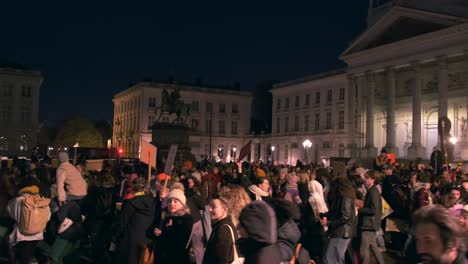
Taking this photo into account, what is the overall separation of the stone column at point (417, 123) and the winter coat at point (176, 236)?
1551 inches

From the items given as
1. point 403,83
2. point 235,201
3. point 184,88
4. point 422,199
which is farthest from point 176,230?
point 184,88

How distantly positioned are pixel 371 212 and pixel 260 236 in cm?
494

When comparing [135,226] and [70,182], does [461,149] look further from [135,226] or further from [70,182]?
[135,226]

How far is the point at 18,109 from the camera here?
72.5m

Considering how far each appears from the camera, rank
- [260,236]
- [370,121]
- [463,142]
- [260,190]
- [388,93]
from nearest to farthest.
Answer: [260,236]
[260,190]
[463,142]
[388,93]
[370,121]

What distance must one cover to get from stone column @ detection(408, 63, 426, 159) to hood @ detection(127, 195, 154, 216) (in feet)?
129

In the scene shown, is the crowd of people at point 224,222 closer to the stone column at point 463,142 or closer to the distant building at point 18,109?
the stone column at point 463,142

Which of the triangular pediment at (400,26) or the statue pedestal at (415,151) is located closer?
the triangular pediment at (400,26)

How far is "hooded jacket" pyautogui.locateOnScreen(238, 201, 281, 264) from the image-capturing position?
4207 mm

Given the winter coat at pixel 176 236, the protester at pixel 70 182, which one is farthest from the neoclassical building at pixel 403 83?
the winter coat at pixel 176 236

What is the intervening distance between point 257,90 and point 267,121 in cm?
903

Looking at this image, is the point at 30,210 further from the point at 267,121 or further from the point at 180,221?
the point at 267,121

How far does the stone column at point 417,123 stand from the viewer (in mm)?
43719

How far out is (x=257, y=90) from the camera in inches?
4080
